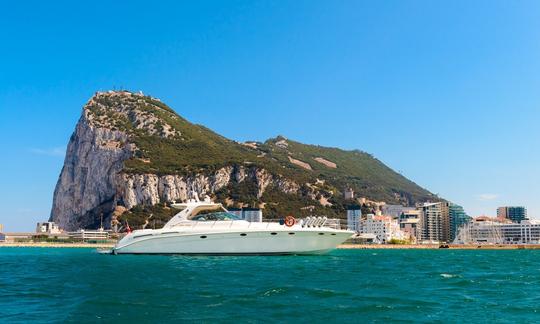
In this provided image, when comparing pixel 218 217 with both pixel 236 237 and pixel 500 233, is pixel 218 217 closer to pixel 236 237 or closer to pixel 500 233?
pixel 236 237

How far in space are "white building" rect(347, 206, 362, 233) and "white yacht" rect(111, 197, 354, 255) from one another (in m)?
119

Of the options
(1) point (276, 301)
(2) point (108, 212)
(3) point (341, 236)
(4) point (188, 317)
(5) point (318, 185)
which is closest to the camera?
(4) point (188, 317)

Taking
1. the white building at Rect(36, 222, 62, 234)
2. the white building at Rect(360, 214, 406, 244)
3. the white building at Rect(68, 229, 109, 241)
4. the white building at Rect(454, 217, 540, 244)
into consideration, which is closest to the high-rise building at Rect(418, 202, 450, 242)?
the white building at Rect(454, 217, 540, 244)

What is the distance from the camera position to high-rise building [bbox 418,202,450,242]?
18025 centimetres

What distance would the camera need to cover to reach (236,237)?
148 ft

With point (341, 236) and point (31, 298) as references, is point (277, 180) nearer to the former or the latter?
point (341, 236)

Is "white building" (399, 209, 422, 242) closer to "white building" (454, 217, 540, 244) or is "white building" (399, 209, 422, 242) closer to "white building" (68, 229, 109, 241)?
"white building" (454, 217, 540, 244)

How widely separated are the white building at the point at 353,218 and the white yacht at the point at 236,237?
119 metres

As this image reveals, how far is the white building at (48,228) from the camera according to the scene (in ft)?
542

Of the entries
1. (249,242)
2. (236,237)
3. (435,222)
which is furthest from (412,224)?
(236,237)


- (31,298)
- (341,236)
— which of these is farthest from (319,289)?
(341,236)

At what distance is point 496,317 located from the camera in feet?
53.5

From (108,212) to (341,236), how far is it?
119027mm

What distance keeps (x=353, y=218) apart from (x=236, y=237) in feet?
415
